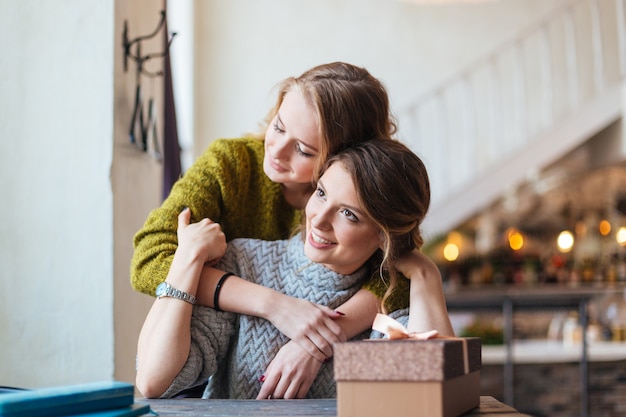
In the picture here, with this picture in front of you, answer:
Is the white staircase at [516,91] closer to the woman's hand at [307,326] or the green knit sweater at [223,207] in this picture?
the green knit sweater at [223,207]

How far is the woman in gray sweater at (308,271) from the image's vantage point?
1277 millimetres

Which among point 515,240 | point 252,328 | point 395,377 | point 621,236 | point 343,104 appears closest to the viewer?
point 395,377

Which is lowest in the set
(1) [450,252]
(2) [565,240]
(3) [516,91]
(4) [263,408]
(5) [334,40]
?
(4) [263,408]

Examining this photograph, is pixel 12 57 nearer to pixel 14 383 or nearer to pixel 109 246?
pixel 109 246

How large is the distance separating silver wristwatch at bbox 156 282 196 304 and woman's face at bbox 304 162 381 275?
200mm

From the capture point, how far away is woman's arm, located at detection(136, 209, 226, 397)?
1.27 metres

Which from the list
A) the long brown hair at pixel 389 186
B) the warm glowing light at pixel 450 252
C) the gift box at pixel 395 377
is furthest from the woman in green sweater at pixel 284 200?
the warm glowing light at pixel 450 252

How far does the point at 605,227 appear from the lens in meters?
7.27

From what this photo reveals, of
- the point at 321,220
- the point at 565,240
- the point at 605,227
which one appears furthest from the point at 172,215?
the point at 605,227

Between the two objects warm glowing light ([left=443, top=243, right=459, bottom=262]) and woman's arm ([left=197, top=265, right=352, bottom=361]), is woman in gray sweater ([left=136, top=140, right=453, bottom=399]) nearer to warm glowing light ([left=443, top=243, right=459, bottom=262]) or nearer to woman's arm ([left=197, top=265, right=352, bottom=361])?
woman's arm ([left=197, top=265, right=352, bottom=361])

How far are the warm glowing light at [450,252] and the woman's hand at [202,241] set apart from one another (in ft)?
19.5

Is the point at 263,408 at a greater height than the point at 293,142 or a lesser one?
lesser

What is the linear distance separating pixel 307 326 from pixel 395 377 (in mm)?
485

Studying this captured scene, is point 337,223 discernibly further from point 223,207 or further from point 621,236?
Answer: point 621,236
